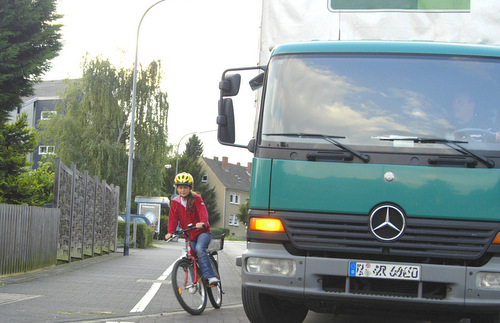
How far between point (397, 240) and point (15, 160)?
54.5 feet

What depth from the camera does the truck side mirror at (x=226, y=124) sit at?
267 inches

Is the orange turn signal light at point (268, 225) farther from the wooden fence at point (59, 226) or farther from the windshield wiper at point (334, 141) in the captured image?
the wooden fence at point (59, 226)

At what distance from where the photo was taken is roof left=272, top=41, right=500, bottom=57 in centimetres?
656

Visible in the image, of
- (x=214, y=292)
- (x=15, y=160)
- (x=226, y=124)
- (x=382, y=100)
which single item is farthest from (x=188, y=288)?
(x=15, y=160)

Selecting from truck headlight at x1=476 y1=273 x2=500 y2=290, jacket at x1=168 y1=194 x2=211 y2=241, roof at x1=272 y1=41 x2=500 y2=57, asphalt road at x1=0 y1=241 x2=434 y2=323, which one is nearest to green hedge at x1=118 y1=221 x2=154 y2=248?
asphalt road at x1=0 y1=241 x2=434 y2=323

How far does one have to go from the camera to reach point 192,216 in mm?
9406

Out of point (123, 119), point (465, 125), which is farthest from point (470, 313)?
point (123, 119)

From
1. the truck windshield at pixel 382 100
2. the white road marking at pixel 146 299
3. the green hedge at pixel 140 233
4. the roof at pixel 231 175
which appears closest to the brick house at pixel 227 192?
the roof at pixel 231 175

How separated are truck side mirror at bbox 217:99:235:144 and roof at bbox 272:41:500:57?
679 mm

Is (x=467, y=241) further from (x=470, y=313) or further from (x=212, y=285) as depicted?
(x=212, y=285)

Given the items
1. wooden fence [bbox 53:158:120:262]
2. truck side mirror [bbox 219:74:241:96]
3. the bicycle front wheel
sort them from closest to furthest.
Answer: truck side mirror [bbox 219:74:241:96]
the bicycle front wheel
wooden fence [bbox 53:158:120:262]

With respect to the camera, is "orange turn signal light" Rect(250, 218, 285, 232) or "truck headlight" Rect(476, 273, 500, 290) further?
"orange turn signal light" Rect(250, 218, 285, 232)

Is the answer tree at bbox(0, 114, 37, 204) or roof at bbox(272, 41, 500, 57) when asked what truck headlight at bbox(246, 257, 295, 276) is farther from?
tree at bbox(0, 114, 37, 204)

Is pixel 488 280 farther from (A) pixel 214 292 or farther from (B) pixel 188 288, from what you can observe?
(A) pixel 214 292
